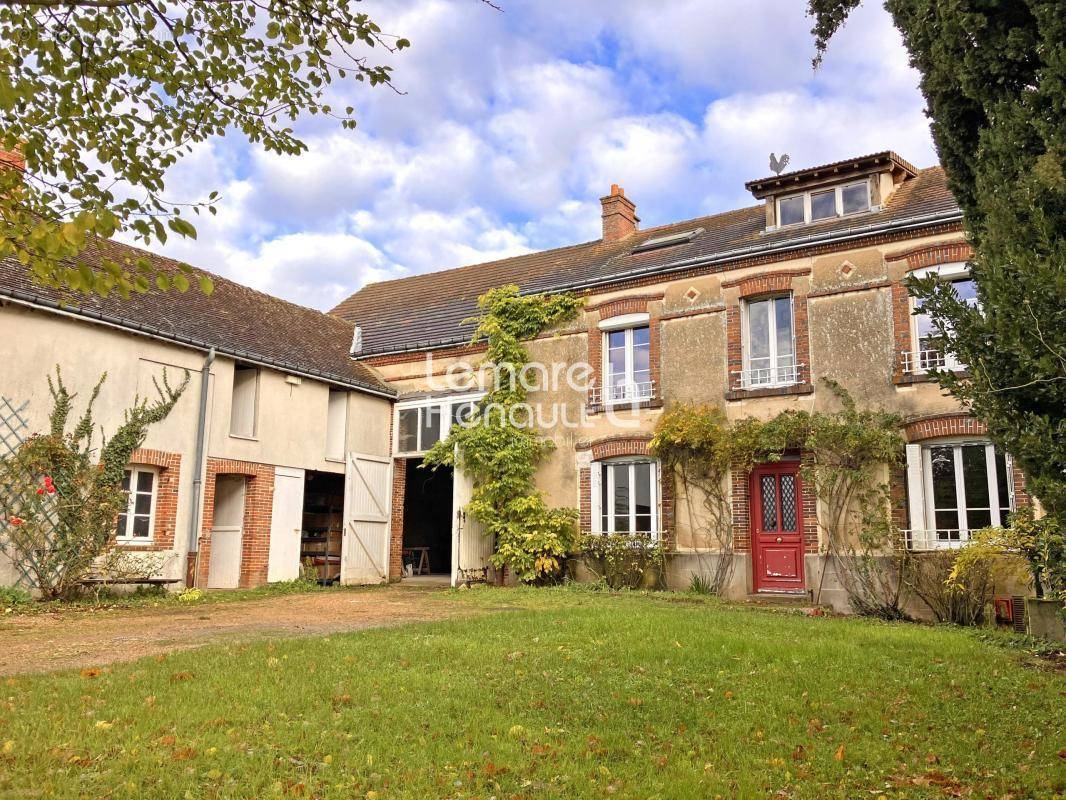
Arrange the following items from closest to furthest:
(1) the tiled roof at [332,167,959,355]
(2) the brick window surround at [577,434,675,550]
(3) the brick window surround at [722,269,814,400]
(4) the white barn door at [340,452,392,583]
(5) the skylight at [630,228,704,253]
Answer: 1. (3) the brick window surround at [722,269,814,400]
2. (1) the tiled roof at [332,167,959,355]
3. (2) the brick window surround at [577,434,675,550]
4. (4) the white barn door at [340,452,392,583]
5. (5) the skylight at [630,228,704,253]

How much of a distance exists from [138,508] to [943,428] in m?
Result: 12.1

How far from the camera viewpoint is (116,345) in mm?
13047

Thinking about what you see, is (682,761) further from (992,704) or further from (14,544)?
(14,544)

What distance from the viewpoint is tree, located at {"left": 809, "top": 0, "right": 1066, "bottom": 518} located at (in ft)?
15.8

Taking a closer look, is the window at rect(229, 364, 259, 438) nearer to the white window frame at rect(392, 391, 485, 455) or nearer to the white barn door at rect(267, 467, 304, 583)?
the white barn door at rect(267, 467, 304, 583)

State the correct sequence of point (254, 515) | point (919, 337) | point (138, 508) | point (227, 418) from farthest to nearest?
1. point (254, 515)
2. point (227, 418)
3. point (138, 508)
4. point (919, 337)

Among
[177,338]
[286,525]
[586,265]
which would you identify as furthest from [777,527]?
[177,338]

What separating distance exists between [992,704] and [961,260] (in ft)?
27.5

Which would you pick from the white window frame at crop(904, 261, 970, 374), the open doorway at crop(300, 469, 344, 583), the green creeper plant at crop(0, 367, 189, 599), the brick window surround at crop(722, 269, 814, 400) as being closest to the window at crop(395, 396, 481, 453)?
the open doorway at crop(300, 469, 344, 583)

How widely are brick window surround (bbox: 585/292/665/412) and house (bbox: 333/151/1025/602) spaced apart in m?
0.03

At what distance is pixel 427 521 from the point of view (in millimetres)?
22000

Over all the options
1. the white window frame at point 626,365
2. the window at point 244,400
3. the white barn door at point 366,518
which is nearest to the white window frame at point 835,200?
the white window frame at point 626,365

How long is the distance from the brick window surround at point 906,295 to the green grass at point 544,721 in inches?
216

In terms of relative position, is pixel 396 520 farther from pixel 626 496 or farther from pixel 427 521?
pixel 626 496
